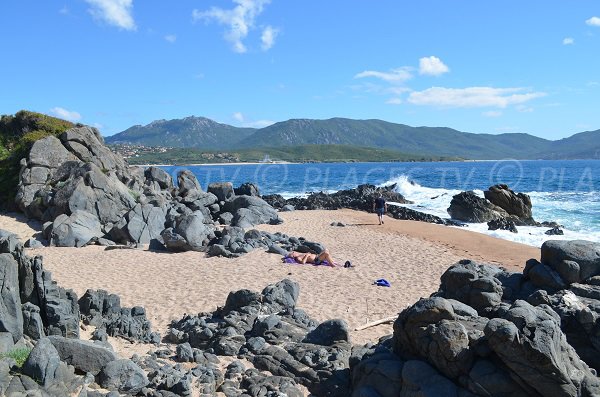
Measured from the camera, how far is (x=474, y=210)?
1571 inches

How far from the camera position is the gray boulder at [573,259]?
A: 11.3 metres

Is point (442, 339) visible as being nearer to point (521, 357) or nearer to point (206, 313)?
point (521, 357)

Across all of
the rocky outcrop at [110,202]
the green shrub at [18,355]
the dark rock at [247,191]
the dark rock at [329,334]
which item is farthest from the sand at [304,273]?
the dark rock at [247,191]

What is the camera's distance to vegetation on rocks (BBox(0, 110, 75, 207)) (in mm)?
34188

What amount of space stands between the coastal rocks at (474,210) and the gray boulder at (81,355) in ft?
113

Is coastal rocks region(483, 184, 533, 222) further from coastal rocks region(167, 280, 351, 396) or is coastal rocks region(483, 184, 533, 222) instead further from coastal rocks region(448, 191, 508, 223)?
coastal rocks region(167, 280, 351, 396)

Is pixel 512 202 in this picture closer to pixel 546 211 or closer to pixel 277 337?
pixel 546 211

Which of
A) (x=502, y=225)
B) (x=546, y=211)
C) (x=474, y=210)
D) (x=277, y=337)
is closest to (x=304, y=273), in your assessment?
(x=277, y=337)

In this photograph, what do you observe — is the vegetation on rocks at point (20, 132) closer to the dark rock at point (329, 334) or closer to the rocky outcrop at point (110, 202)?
the rocky outcrop at point (110, 202)

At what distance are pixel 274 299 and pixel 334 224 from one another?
19.5m

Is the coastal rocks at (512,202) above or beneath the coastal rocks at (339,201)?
above

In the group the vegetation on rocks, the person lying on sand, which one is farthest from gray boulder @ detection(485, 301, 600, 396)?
the vegetation on rocks

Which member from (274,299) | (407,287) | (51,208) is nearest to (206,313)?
(274,299)

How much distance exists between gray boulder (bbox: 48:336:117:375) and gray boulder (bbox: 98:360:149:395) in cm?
17
